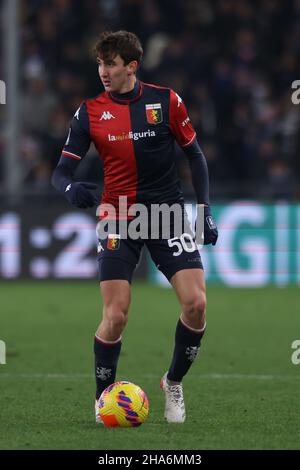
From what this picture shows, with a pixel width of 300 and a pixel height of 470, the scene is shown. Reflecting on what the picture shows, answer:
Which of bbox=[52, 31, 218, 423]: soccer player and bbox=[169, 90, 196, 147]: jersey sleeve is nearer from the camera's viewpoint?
bbox=[52, 31, 218, 423]: soccer player

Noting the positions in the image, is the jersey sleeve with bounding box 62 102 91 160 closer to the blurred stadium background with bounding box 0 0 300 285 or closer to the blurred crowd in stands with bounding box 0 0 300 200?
the blurred stadium background with bounding box 0 0 300 285

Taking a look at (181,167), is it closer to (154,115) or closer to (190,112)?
(190,112)

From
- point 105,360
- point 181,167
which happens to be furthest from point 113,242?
point 181,167

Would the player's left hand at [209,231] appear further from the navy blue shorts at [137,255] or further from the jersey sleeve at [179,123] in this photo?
the jersey sleeve at [179,123]

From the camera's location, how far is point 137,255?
6.56m

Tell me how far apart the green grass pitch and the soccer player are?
1.38 ft

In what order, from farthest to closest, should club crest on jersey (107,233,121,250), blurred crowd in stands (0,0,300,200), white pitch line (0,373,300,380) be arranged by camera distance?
1. blurred crowd in stands (0,0,300,200)
2. white pitch line (0,373,300,380)
3. club crest on jersey (107,233,121,250)

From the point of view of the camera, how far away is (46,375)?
8.48 m

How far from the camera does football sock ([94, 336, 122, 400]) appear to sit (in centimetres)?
646

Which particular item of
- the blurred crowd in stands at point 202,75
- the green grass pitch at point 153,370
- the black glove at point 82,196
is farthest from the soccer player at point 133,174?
the blurred crowd in stands at point 202,75

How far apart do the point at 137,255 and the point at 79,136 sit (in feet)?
2.43

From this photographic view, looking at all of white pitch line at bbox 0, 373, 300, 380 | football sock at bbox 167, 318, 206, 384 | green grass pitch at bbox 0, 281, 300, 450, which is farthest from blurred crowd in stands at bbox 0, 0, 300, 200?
football sock at bbox 167, 318, 206, 384

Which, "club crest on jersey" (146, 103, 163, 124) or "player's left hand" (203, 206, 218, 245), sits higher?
"club crest on jersey" (146, 103, 163, 124)

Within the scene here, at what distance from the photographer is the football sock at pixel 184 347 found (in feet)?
21.2
